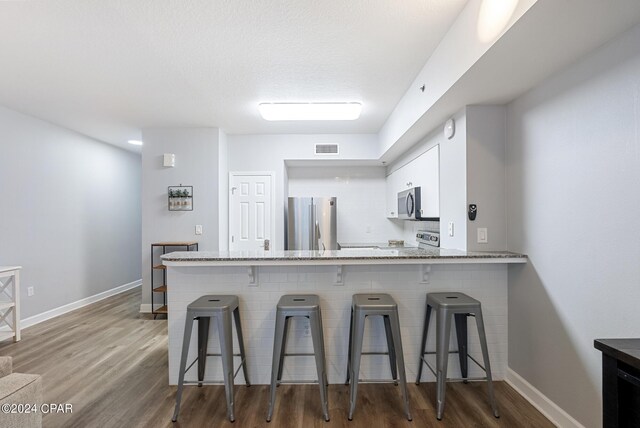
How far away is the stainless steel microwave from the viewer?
11.2 ft

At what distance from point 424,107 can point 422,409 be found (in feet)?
7.37

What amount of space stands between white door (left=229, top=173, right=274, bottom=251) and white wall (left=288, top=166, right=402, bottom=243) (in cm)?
→ 71

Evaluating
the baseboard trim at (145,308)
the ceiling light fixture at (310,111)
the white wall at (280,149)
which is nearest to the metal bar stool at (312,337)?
the ceiling light fixture at (310,111)

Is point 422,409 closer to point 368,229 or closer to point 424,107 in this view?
point 424,107

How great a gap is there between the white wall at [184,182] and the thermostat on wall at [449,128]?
292 cm

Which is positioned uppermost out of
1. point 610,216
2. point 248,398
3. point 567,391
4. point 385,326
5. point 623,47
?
point 623,47

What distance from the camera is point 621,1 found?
126 centimetres

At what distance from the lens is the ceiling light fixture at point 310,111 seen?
329 cm

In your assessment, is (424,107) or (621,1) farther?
(424,107)

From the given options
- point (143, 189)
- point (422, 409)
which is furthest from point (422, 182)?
point (143, 189)

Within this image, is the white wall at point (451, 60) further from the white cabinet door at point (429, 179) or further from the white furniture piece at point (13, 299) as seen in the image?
the white furniture piece at point (13, 299)

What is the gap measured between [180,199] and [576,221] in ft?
13.6

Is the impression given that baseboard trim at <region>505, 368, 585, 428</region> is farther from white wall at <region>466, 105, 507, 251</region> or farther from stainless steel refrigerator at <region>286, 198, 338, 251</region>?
stainless steel refrigerator at <region>286, 198, 338, 251</region>

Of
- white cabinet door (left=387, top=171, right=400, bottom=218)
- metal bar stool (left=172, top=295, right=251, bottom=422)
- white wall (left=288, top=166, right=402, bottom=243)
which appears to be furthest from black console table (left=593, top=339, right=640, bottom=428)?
white wall (left=288, top=166, right=402, bottom=243)
